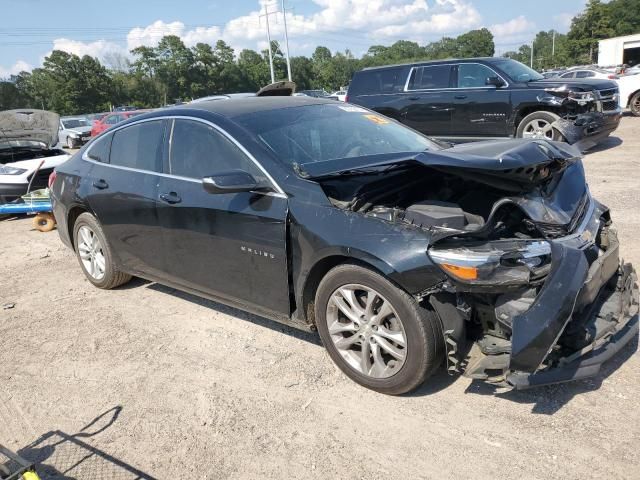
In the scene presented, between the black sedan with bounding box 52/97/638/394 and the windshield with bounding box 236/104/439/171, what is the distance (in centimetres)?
2

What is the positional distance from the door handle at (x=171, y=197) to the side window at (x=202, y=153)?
0.16 metres

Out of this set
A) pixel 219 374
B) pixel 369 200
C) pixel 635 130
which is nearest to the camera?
pixel 369 200

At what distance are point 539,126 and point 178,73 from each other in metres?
68.1

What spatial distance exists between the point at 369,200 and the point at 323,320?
78 cm

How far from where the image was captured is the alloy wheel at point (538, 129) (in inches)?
387

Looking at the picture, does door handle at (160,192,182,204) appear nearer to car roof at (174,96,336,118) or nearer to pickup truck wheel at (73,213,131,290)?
car roof at (174,96,336,118)

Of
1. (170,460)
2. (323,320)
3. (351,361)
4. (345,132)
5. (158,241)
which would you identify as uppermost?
(345,132)

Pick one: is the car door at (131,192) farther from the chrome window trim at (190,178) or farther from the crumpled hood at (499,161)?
the crumpled hood at (499,161)

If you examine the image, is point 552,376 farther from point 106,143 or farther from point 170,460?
point 106,143

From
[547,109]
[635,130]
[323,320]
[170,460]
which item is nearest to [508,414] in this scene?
[323,320]

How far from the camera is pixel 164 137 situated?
425 cm

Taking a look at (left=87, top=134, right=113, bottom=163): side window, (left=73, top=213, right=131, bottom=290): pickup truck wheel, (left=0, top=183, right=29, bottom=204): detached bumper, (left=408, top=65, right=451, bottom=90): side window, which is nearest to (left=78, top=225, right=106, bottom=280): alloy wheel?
(left=73, top=213, right=131, bottom=290): pickup truck wheel

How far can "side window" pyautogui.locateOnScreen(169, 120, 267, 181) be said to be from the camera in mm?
3646

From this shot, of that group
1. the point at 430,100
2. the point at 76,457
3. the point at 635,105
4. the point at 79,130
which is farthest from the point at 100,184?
the point at 79,130
